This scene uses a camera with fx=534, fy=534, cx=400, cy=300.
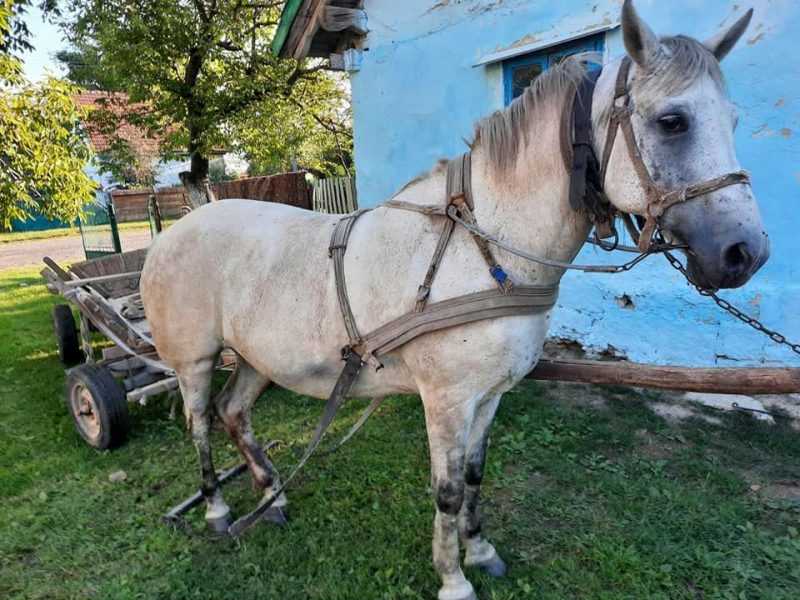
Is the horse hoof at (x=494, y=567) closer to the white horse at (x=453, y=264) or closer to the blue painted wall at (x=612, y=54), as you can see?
the white horse at (x=453, y=264)

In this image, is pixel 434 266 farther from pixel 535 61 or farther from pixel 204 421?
pixel 535 61

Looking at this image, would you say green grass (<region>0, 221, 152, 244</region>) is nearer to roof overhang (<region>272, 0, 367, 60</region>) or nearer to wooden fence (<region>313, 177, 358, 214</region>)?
wooden fence (<region>313, 177, 358, 214</region>)

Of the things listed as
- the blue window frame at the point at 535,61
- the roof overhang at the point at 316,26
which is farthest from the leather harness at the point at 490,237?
the roof overhang at the point at 316,26

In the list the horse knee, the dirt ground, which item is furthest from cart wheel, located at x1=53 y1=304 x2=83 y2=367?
the dirt ground

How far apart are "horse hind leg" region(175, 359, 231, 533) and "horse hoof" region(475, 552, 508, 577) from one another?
1498 millimetres

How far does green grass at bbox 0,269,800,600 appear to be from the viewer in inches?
102

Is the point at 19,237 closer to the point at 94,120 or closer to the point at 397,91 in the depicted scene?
the point at 94,120

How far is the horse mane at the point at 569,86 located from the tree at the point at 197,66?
8017 mm

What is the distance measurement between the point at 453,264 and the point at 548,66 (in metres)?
3.68

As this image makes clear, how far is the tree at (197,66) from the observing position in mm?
8438

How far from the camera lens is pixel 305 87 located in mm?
10742

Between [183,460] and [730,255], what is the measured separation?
3.68 metres

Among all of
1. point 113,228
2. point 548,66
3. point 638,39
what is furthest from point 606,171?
point 113,228

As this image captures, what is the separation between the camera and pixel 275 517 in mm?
3125
